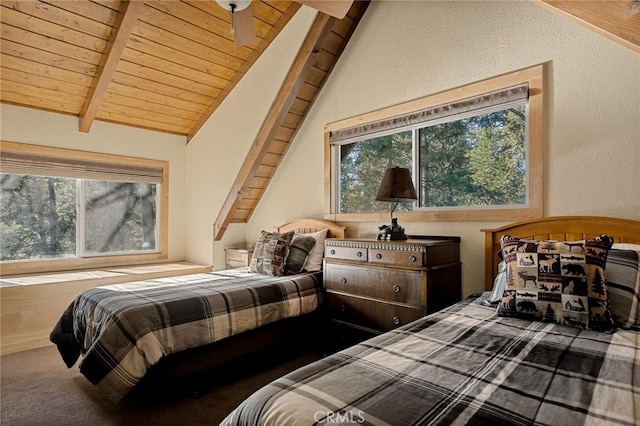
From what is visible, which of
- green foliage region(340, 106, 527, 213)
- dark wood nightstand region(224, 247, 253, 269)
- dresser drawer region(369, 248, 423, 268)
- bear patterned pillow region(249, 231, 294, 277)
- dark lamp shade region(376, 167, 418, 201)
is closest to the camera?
dresser drawer region(369, 248, 423, 268)

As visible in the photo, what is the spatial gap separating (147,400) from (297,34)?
3349 millimetres

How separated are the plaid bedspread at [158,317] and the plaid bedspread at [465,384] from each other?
130 centimetres

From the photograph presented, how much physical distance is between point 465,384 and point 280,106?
9.99ft

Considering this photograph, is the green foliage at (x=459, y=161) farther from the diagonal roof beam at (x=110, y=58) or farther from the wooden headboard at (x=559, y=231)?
Result: the diagonal roof beam at (x=110, y=58)

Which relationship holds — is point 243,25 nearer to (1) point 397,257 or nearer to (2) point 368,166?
(2) point 368,166

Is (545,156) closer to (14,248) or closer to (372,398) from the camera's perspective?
(372,398)

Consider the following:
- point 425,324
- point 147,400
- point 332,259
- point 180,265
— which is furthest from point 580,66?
point 180,265

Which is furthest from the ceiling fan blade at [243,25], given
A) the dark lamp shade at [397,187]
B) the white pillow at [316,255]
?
the white pillow at [316,255]

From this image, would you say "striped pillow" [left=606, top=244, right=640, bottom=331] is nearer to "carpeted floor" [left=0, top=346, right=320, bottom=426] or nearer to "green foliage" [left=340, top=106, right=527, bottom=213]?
"green foliage" [left=340, top=106, right=527, bottom=213]

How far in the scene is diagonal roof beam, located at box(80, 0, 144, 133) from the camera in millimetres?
2908

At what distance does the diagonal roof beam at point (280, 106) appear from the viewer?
321 centimetres

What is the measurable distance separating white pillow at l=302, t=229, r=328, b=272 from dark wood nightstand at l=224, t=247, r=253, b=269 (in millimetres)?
1046

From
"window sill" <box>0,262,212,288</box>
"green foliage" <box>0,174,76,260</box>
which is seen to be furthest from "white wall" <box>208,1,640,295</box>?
"green foliage" <box>0,174,76,260</box>

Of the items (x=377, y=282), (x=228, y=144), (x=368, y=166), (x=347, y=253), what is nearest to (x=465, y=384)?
(x=377, y=282)
